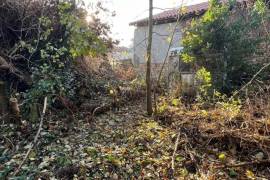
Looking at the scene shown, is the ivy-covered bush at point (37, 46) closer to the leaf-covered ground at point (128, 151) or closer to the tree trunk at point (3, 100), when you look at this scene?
the tree trunk at point (3, 100)

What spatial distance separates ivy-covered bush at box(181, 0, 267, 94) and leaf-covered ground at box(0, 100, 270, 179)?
96.0 inches

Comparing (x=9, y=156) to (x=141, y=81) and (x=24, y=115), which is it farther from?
(x=141, y=81)

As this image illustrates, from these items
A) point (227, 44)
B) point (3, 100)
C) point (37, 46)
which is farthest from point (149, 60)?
point (3, 100)

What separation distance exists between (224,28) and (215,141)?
428cm

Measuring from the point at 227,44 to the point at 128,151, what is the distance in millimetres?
4978

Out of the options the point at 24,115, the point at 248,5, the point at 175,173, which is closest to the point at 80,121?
the point at 24,115

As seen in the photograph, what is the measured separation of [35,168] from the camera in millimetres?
4512

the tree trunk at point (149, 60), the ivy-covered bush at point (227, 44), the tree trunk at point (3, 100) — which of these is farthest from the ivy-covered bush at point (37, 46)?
Answer: the ivy-covered bush at point (227, 44)

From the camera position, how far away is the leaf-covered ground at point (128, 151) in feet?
14.8

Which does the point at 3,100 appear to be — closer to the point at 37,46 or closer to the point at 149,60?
the point at 37,46

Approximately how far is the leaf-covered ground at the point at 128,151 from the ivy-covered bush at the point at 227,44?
8.00 ft

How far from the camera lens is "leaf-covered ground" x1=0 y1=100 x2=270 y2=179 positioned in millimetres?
4516

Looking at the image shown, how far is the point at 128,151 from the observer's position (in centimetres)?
525

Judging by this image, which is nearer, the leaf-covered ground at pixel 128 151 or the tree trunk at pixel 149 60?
the leaf-covered ground at pixel 128 151
